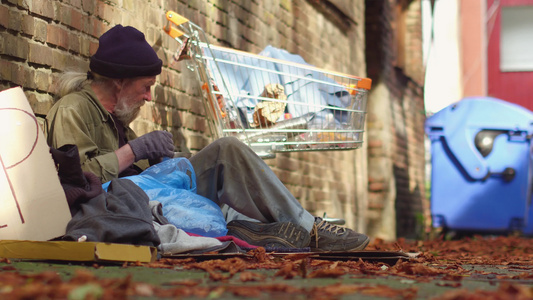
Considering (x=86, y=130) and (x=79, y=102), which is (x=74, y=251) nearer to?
(x=86, y=130)

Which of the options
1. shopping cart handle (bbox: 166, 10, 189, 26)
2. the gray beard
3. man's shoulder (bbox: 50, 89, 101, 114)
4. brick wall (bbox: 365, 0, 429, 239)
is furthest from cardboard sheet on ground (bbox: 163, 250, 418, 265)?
brick wall (bbox: 365, 0, 429, 239)

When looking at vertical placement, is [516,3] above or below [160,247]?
above

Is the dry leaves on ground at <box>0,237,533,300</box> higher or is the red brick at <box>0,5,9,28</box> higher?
the red brick at <box>0,5,9,28</box>

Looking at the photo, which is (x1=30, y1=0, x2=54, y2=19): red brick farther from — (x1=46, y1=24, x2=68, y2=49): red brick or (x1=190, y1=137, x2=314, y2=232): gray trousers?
Result: (x1=190, y1=137, x2=314, y2=232): gray trousers

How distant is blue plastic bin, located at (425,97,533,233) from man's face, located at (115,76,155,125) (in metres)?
5.04

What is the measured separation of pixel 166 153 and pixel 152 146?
0.32 feet

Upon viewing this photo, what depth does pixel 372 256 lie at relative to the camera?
2797mm

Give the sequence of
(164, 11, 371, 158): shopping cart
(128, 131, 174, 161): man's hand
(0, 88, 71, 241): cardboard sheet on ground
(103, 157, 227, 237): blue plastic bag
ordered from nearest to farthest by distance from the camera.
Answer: (0, 88, 71, 241): cardboard sheet on ground → (103, 157, 227, 237): blue plastic bag → (128, 131, 174, 161): man's hand → (164, 11, 371, 158): shopping cart

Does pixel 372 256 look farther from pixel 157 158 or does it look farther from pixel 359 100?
pixel 359 100

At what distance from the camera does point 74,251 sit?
7.18 ft

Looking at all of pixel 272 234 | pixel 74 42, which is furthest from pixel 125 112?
pixel 272 234

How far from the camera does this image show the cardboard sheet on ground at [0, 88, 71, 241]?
2.34 metres

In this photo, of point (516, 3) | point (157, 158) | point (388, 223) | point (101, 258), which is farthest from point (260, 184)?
point (516, 3)

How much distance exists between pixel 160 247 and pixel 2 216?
0.55 metres
